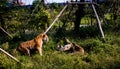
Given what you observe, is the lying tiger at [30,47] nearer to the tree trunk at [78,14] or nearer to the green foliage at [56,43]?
the green foliage at [56,43]

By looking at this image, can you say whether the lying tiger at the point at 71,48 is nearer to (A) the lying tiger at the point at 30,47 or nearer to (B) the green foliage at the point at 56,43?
(B) the green foliage at the point at 56,43

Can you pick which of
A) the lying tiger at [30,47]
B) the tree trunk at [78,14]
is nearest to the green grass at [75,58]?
the lying tiger at [30,47]

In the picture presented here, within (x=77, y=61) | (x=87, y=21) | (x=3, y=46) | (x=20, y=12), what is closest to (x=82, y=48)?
(x=77, y=61)

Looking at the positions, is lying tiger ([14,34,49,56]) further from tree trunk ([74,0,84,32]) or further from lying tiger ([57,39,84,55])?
tree trunk ([74,0,84,32])

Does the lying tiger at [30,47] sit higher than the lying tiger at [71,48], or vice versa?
the lying tiger at [30,47]

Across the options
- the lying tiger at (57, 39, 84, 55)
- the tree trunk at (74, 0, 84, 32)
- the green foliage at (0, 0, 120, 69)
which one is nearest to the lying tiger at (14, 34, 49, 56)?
the green foliage at (0, 0, 120, 69)

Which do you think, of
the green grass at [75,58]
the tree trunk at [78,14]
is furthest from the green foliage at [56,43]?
the tree trunk at [78,14]

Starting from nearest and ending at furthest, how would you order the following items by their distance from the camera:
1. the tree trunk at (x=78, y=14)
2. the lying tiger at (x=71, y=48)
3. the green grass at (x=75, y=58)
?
the green grass at (x=75, y=58) < the lying tiger at (x=71, y=48) < the tree trunk at (x=78, y=14)

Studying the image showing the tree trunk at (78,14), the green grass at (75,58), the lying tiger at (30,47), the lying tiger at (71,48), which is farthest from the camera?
the tree trunk at (78,14)

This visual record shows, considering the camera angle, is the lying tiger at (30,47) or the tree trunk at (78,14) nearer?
the lying tiger at (30,47)

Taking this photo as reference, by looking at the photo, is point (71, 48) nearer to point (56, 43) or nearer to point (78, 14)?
point (56, 43)

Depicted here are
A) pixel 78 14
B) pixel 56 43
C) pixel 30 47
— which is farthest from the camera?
pixel 78 14

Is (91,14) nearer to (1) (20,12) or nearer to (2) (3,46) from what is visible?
(1) (20,12)

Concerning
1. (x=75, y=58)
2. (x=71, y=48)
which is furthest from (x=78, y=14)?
(x=75, y=58)
